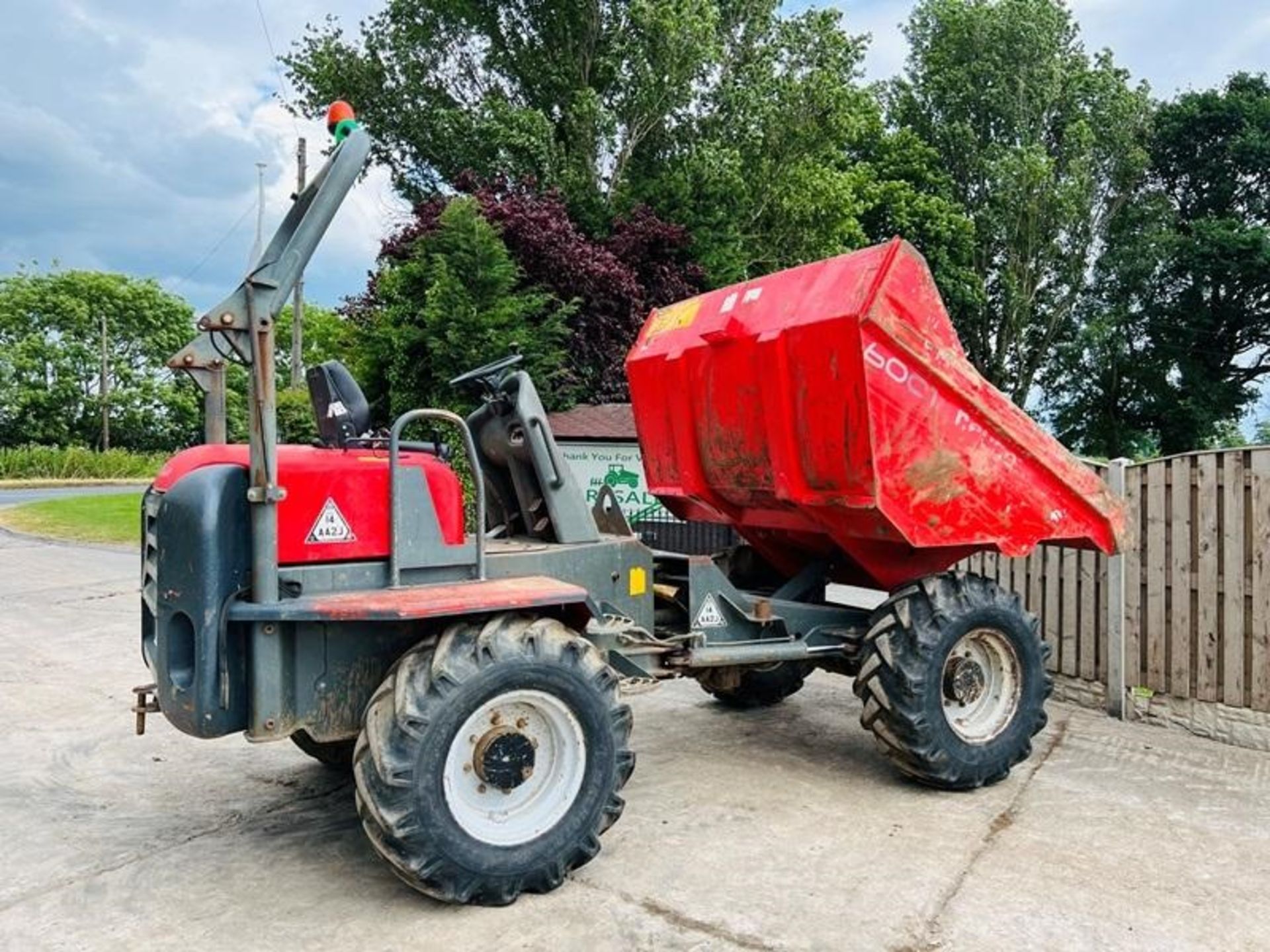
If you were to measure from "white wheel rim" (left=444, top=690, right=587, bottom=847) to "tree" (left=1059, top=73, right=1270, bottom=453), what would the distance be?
27989 mm

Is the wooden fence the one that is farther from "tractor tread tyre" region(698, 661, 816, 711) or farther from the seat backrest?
the seat backrest

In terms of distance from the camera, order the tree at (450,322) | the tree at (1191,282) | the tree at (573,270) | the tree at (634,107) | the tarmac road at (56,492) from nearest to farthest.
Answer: the tree at (450,322) < the tree at (573,270) < the tree at (634,107) < the tarmac road at (56,492) < the tree at (1191,282)

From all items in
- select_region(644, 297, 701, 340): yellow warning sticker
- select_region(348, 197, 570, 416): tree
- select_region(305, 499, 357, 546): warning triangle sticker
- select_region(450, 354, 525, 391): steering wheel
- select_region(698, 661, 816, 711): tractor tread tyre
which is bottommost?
select_region(698, 661, 816, 711): tractor tread tyre

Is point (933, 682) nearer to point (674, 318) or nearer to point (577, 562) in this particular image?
point (577, 562)

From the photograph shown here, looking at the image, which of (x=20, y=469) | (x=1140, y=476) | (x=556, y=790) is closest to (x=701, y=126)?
(x=1140, y=476)

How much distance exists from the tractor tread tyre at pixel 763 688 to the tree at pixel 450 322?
7.50 metres

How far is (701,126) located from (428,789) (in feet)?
59.3

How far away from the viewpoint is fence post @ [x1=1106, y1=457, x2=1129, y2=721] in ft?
20.8

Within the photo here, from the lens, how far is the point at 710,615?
5.07 metres

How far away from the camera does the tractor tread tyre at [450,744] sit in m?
3.42

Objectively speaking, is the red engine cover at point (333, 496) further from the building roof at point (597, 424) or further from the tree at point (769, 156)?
the tree at point (769, 156)

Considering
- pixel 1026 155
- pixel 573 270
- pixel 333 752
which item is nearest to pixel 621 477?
pixel 333 752

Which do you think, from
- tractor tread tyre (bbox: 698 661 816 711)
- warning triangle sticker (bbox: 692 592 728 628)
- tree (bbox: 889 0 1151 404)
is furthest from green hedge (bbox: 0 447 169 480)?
warning triangle sticker (bbox: 692 592 728 628)

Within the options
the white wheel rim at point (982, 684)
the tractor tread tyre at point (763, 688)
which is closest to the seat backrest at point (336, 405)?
the tractor tread tyre at point (763, 688)
